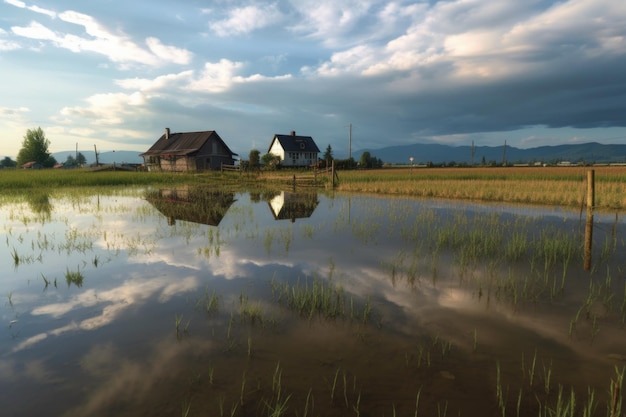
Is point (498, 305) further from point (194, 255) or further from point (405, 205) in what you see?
point (405, 205)

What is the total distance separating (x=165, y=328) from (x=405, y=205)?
13916mm

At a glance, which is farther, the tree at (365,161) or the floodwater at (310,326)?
the tree at (365,161)

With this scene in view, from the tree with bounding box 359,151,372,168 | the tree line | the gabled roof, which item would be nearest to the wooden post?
the tree with bounding box 359,151,372,168

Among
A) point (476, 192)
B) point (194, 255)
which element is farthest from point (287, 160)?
point (194, 255)

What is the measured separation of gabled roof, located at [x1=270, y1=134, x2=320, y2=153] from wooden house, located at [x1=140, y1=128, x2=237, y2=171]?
1362 cm

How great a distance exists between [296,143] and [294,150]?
7.74ft

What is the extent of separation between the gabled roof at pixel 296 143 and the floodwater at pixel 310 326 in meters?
A: 58.7

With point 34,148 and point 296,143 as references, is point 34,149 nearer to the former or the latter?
point 34,148

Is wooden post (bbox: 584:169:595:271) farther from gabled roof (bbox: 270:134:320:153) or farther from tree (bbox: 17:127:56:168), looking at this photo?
tree (bbox: 17:127:56:168)

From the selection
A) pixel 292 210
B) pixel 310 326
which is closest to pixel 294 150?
pixel 292 210

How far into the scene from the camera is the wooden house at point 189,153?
49406 mm

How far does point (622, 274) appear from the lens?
6.29 metres

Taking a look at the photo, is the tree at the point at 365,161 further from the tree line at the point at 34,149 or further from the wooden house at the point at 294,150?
the tree line at the point at 34,149

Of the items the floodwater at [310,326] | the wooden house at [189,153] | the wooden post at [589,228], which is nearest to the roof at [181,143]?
the wooden house at [189,153]
